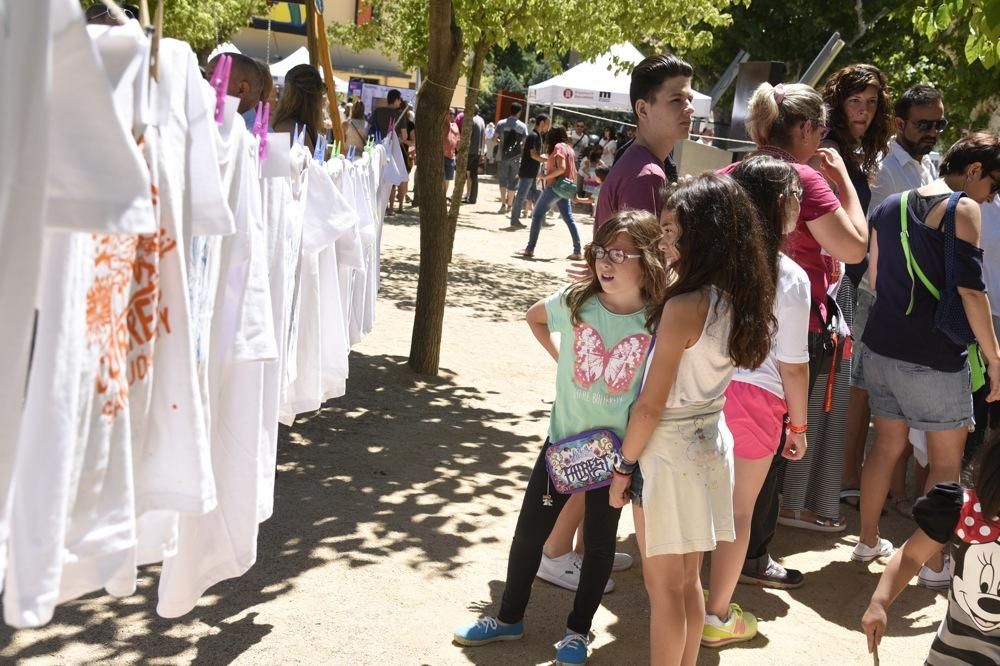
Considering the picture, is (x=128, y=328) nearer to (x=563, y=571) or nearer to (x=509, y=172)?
(x=563, y=571)

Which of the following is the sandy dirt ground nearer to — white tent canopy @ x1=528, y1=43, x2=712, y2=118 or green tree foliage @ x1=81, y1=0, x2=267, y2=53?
green tree foliage @ x1=81, y1=0, x2=267, y2=53

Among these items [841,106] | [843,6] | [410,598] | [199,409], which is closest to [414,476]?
[410,598]

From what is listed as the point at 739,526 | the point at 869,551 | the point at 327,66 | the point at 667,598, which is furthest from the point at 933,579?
the point at 327,66

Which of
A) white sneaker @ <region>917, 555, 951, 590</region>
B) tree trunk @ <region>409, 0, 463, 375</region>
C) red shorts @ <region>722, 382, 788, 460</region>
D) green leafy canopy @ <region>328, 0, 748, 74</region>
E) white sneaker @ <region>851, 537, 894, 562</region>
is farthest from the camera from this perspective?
green leafy canopy @ <region>328, 0, 748, 74</region>

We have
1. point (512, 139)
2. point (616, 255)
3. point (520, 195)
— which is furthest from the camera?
point (512, 139)

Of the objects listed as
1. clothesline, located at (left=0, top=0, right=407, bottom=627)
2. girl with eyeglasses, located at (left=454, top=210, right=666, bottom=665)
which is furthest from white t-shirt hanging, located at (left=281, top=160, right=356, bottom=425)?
girl with eyeglasses, located at (left=454, top=210, right=666, bottom=665)

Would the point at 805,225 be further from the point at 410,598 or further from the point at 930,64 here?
the point at 930,64

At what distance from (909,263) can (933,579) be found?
58.9 inches

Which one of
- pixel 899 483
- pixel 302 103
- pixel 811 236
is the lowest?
pixel 899 483

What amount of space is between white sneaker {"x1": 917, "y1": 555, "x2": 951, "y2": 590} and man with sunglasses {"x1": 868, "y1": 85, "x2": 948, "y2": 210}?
1990 mm

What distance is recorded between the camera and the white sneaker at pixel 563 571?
4.54 m

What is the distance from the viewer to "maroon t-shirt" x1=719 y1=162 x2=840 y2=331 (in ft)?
14.0

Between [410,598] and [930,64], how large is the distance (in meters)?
14.6

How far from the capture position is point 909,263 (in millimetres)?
4957
